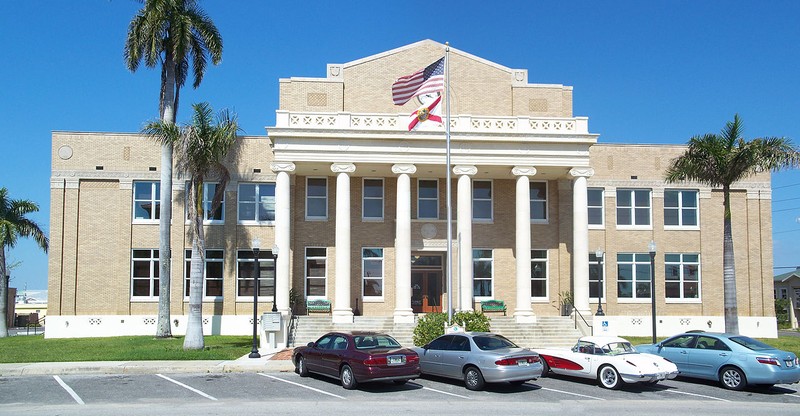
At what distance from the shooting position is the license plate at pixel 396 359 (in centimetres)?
1703

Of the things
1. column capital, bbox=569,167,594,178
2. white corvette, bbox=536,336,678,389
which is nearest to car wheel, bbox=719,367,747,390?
white corvette, bbox=536,336,678,389

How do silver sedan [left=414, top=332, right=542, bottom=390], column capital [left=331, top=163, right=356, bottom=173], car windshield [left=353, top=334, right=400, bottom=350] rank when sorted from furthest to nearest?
column capital [left=331, top=163, right=356, bottom=173] < car windshield [left=353, top=334, right=400, bottom=350] < silver sedan [left=414, top=332, right=542, bottom=390]

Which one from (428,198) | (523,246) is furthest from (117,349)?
(523,246)

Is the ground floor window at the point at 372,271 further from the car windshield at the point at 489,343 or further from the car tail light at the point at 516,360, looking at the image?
the car tail light at the point at 516,360

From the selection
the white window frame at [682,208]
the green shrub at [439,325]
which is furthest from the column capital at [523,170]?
the white window frame at [682,208]

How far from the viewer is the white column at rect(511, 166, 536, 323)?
31.2 metres

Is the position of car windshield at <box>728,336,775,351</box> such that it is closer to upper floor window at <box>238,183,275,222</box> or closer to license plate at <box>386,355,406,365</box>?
license plate at <box>386,355,406,365</box>

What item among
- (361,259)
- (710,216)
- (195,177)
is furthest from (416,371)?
(710,216)

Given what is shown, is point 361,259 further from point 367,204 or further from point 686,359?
point 686,359

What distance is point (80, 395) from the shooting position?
16500 millimetres

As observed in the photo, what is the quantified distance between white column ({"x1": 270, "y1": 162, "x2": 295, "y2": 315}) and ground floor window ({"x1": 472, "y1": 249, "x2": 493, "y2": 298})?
9.56 metres

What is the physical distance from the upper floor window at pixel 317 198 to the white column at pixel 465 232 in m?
6.96

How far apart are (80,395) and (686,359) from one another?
15.8 meters

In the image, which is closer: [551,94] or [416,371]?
[416,371]
